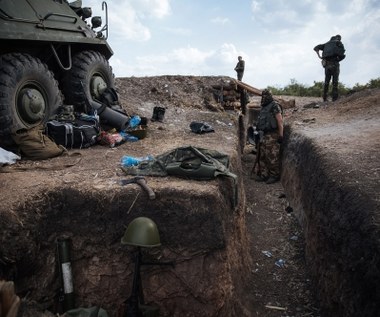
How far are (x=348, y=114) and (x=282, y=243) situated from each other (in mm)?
4420

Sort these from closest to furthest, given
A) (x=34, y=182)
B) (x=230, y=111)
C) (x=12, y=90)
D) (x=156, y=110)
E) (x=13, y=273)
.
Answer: (x=13, y=273)
(x=34, y=182)
(x=12, y=90)
(x=156, y=110)
(x=230, y=111)

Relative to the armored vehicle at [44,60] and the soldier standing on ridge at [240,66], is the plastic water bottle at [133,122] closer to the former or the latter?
the armored vehicle at [44,60]

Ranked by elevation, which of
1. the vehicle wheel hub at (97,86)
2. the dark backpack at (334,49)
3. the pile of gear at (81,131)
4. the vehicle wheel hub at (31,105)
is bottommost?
the pile of gear at (81,131)

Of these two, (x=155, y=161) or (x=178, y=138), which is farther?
(x=178, y=138)

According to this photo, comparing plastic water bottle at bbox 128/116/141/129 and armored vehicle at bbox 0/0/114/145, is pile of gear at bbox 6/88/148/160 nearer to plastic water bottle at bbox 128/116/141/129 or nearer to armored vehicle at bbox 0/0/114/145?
plastic water bottle at bbox 128/116/141/129

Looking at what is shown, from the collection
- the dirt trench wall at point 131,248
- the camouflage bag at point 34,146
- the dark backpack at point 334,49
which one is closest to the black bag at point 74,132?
the camouflage bag at point 34,146

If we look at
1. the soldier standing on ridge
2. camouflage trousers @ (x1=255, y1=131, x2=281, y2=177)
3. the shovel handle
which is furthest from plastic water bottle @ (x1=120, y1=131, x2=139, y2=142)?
the soldier standing on ridge

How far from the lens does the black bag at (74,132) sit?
18.0ft

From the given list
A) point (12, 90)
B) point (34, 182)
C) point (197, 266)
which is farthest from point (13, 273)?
point (12, 90)

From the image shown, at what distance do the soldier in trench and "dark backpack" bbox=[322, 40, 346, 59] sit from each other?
152 inches

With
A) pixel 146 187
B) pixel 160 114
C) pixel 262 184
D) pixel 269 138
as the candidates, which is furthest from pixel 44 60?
pixel 262 184

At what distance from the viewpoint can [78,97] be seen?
662 centimetres

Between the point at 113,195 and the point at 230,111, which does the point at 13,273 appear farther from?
the point at 230,111

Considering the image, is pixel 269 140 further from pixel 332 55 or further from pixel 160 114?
pixel 332 55
